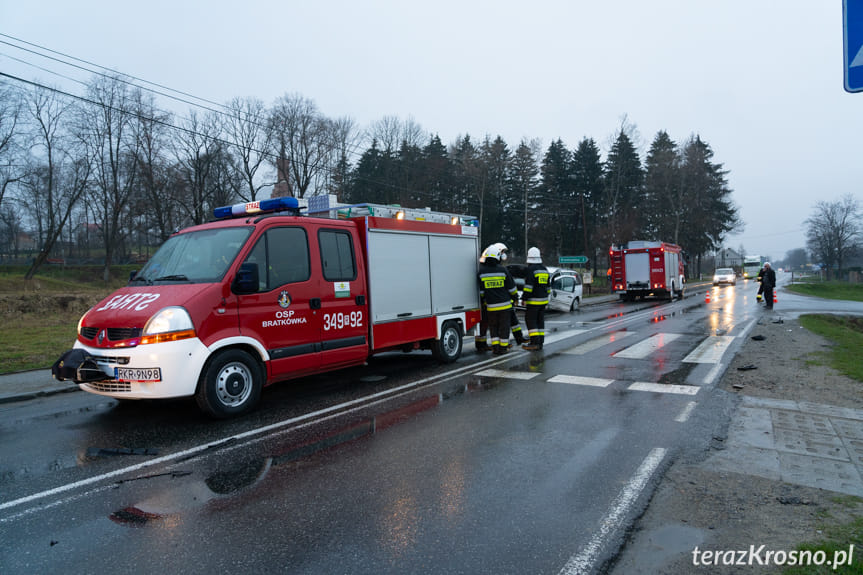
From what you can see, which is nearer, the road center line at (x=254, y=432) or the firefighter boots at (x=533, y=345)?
the road center line at (x=254, y=432)

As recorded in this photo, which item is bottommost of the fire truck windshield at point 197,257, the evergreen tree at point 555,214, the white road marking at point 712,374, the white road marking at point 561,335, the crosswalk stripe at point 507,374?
the white road marking at point 712,374

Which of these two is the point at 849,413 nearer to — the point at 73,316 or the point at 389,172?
the point at 73,316

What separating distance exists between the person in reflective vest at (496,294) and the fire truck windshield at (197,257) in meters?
5.19

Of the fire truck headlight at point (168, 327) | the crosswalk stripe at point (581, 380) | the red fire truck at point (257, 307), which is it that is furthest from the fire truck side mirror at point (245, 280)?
the crosswalk stripe at point (581, 380)

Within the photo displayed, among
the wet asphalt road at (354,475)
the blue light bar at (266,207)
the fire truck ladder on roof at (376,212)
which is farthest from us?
the fire truck ladder on roof at (376,212)

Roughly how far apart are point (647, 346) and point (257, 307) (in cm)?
849

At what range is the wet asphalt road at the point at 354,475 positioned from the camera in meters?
3.16

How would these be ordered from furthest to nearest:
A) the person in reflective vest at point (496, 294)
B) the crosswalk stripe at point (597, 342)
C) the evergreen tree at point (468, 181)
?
the evergreen tree at point (468, 181) → the crosswalk stripe at point (597, 342) → the person in reflective vest at point (496, 294)

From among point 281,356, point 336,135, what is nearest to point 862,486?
point 281,356

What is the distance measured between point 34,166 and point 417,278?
46.4 meters

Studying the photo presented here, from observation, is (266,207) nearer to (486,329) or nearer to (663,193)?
(486,329)

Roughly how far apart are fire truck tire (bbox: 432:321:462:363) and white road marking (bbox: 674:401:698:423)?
4.22m

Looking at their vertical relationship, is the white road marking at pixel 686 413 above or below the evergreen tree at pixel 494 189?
below

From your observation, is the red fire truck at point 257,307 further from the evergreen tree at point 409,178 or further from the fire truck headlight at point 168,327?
the evergreen tree at point 409,178
